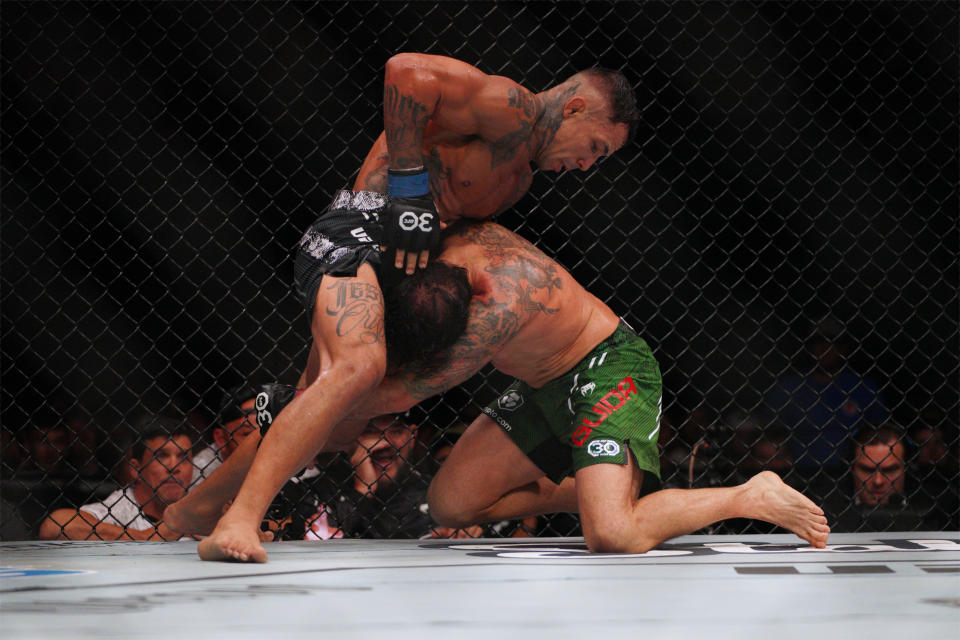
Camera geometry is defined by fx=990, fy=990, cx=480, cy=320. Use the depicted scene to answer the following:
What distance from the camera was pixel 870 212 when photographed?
4.11 m

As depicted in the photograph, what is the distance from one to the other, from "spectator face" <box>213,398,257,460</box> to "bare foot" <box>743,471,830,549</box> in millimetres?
1314

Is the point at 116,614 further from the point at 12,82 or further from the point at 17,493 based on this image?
the point at 12,82

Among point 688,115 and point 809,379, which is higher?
point 688,115

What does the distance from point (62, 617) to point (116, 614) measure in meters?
0.06

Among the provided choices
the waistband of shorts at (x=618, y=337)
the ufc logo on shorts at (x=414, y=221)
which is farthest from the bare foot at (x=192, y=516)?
the waistband of shorts at (x=618, y=337)

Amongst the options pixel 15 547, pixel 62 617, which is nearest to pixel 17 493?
pixel 15 547

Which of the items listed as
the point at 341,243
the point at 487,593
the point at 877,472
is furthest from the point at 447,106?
the point at 877,472

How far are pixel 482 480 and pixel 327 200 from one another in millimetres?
1409

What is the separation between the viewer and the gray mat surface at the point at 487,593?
1047mm

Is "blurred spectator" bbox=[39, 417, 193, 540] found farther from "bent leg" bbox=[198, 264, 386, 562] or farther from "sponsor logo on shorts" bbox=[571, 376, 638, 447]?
"sponsor logo on shorts" bbox=[571, 376, 638, 447]

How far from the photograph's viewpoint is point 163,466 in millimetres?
2535

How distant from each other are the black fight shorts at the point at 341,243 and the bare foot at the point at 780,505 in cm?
82

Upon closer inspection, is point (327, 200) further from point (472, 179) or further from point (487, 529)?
point (472, 179)

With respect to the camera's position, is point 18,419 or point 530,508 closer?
point 530,508
